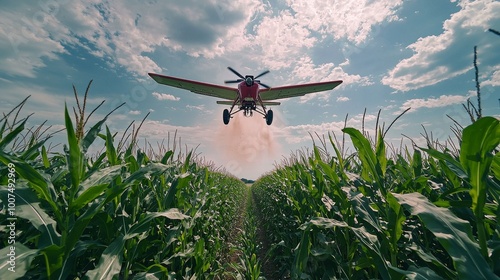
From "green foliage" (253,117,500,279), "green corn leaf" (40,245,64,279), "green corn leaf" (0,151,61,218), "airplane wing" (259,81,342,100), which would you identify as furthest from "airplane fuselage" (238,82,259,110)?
"green corn leaf" (40,245,64,279)

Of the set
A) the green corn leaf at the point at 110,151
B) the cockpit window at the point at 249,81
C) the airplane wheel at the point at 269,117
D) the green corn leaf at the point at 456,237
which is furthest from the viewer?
the airplane wheel at the point at 269,117

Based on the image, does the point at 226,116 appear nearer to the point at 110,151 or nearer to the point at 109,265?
the point at 110,151

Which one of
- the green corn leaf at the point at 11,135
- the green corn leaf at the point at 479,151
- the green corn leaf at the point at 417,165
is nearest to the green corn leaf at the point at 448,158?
the green corn leaf at the point at 479,151

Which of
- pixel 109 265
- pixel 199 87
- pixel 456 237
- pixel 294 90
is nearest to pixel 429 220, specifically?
pixel 456 237

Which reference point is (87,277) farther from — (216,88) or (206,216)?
(216,88)

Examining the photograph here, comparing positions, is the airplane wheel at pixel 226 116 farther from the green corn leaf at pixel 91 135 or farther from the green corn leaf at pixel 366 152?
the green corn leaf at pixel 366 152

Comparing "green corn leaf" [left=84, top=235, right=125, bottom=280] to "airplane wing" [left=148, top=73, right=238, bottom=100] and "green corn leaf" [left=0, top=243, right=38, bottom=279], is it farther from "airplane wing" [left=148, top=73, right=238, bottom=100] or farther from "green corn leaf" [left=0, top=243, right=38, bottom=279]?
"airplane wing" [left=148, top=73, right=238, bottom=100]
